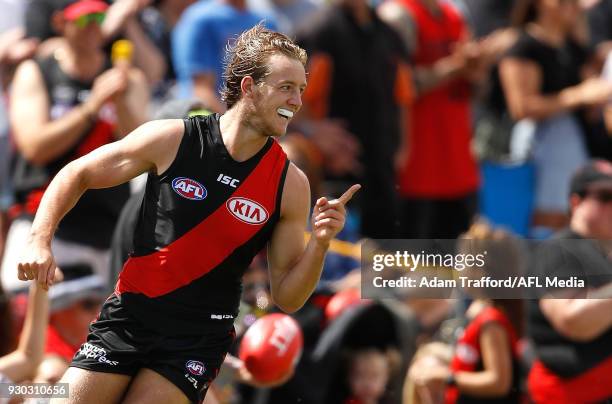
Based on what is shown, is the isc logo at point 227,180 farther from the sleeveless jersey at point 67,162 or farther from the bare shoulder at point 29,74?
the bare shoulder at point 29,74

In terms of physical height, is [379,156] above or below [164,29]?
below

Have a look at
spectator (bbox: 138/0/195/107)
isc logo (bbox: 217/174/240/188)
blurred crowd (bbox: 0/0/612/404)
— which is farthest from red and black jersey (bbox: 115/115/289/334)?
spectator (bbox: 138/0/195/107)

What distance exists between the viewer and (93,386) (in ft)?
17.0

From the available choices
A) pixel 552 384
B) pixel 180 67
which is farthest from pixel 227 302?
pixel 180 67

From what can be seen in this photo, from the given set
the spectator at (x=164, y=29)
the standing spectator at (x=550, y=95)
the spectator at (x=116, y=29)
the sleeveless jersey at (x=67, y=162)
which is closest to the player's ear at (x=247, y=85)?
the sleeveless jersey at (x=67, y=162)

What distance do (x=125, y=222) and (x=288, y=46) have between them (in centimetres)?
156

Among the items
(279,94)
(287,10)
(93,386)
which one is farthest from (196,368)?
(287,10)

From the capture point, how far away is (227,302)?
5438 millimetres

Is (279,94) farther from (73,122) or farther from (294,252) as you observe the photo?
(73,122)

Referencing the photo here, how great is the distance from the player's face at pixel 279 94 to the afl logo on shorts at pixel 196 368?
98 cm

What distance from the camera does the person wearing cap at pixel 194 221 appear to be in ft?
17.2

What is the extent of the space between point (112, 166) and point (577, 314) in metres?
3.06

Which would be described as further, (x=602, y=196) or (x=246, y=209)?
(x=602, y=196)

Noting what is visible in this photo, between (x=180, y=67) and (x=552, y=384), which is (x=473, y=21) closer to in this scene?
(x=180, y=67)
